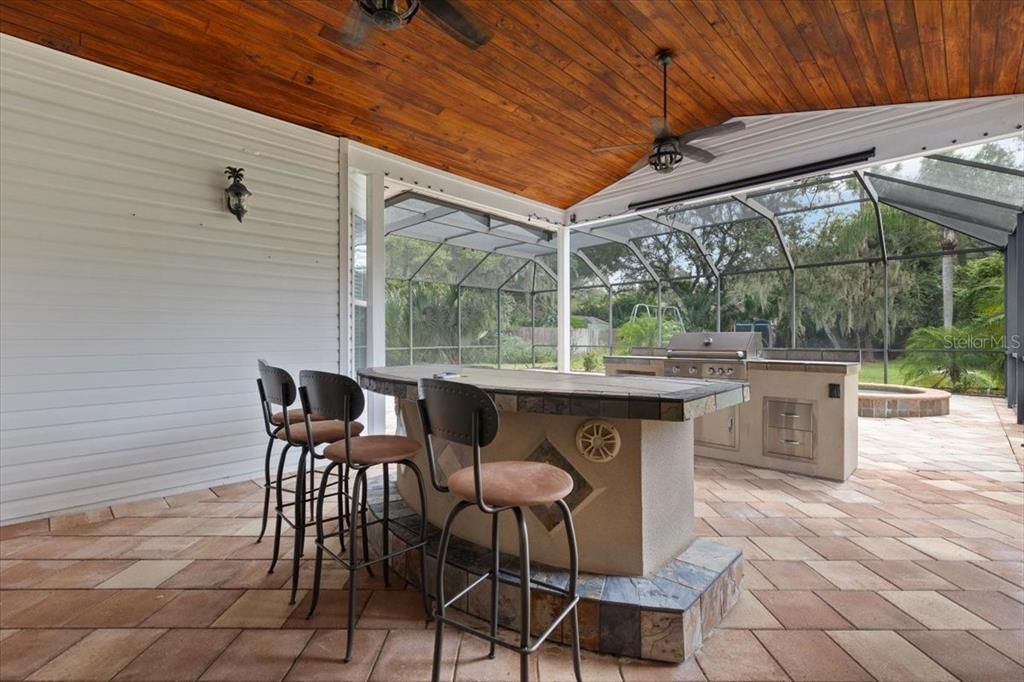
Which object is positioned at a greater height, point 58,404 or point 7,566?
point 58,404

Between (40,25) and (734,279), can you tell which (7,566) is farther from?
(734,279)

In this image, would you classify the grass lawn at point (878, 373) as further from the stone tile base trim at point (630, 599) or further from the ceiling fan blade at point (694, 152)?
the stone tile base trim at point (630, 599)

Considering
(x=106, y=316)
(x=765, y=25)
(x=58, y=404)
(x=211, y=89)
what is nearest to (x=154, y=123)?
(x=211, y=89)

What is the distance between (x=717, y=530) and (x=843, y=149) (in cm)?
384

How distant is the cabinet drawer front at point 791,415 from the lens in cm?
398

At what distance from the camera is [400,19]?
89.0 inches

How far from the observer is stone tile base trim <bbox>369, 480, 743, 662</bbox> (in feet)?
5.63

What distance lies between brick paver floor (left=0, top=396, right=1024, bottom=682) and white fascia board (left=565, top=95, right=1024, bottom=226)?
9.41ft

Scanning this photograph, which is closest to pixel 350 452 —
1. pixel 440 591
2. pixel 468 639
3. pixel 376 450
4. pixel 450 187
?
pixel 376 450

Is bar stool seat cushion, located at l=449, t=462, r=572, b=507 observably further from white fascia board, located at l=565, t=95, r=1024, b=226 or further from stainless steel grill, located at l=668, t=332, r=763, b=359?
white fascia board, located at l=565, t=95, r=1024, b=226

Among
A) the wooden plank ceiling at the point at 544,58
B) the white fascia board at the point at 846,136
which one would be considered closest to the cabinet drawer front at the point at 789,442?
the white fascia board at the point at 846,136

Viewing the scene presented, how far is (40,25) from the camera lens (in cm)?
286

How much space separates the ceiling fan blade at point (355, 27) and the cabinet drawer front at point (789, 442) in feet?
14.0

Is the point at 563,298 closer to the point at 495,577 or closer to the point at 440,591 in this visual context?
the point at 495,577
